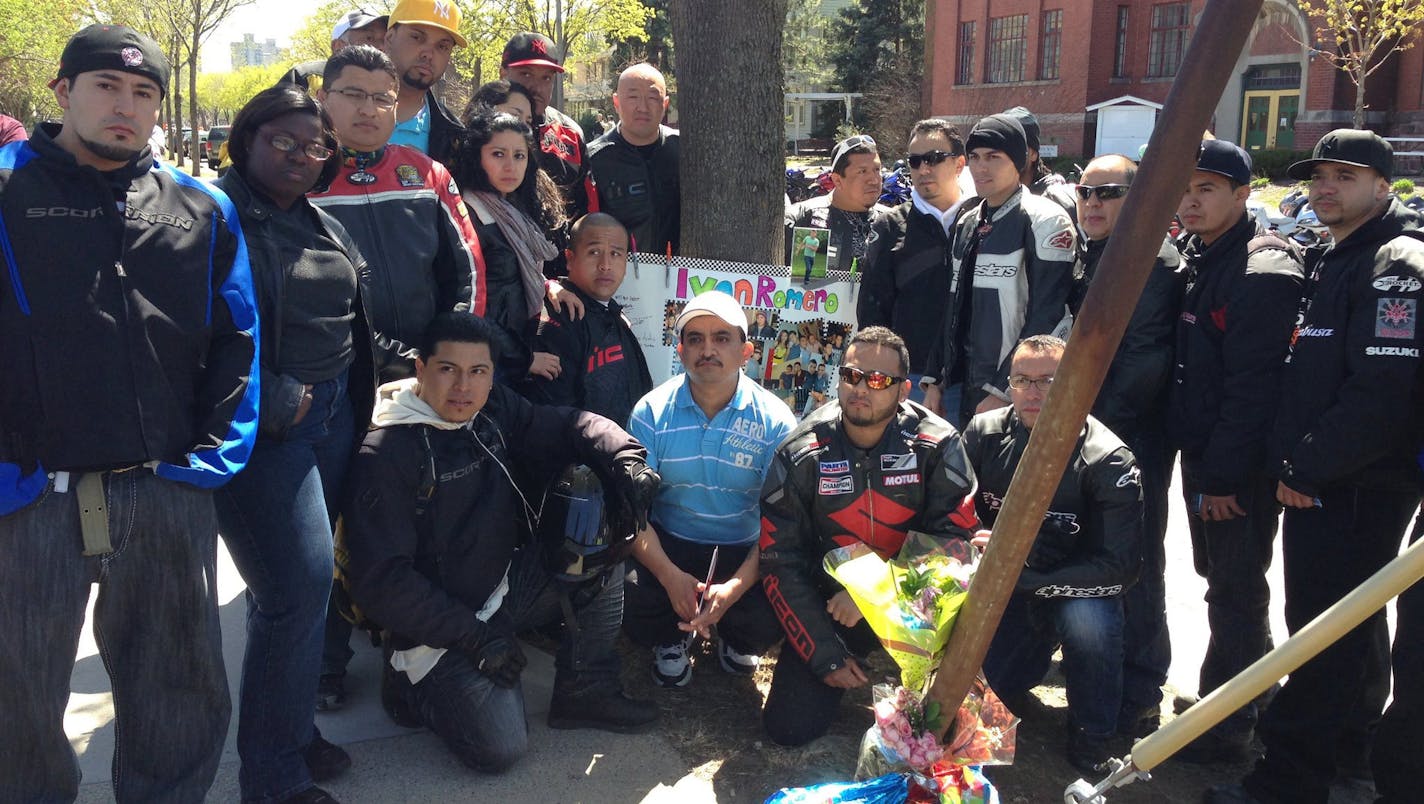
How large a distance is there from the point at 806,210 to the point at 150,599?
165 inches

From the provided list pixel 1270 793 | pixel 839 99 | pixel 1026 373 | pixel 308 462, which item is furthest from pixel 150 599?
pixel 839 99

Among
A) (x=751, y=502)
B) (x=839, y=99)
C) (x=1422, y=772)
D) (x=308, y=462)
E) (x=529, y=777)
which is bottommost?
(x=529, y=777)

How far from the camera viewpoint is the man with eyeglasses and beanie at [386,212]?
12.2 feet

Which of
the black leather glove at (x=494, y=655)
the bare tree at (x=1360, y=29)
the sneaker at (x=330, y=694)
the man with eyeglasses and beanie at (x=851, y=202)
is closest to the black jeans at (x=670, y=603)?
the black leather glove at (x=494, y=655)

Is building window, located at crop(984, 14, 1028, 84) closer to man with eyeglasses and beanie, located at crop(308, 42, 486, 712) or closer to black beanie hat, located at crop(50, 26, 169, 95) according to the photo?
man with eyeglasses and beanie, located at crop(308, 42, 486, 712)

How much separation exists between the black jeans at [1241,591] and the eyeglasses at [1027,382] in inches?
32.5

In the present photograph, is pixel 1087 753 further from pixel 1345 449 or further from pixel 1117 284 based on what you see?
pixel 1117 284

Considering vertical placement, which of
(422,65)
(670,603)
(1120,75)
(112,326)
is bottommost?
(670,603)

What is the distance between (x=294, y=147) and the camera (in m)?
3.19

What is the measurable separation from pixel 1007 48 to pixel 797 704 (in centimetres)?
4352

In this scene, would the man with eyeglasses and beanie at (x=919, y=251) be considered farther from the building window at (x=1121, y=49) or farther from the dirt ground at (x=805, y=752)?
the building window at (x=1121, y=49)

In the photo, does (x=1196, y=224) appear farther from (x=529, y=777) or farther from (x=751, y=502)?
(x=529, y=777)

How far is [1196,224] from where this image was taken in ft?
12.8

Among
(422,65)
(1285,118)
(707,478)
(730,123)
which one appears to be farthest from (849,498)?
(1285,118)
